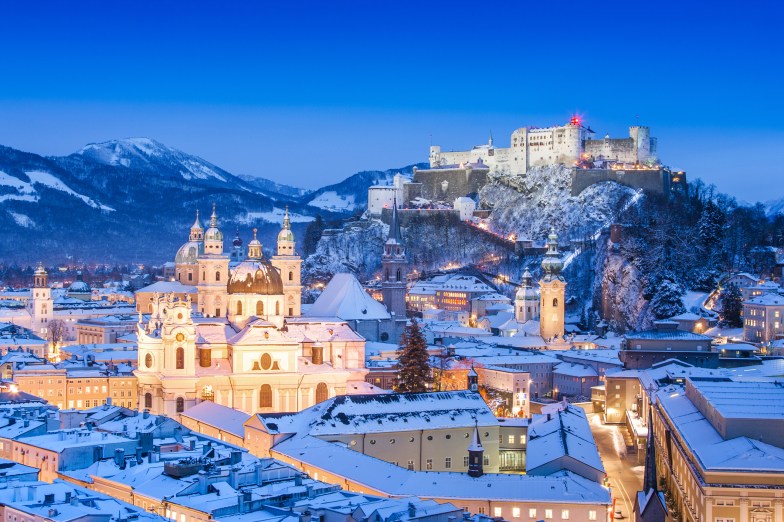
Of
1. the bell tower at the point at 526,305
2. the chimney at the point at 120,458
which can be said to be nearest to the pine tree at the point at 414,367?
the chimney at the point at 120,458

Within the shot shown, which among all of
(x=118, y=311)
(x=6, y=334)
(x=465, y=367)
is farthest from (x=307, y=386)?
(x=118, y=311)

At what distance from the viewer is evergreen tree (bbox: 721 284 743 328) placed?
3575 inches

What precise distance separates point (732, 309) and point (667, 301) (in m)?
5.74

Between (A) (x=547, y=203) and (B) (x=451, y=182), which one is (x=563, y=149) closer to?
(A) (x=547, y=203)

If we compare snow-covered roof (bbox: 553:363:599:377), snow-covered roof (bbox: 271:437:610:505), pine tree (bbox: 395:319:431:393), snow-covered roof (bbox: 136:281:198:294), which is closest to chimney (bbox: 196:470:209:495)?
snow-covered roof (bbox: 271:437:610:505)

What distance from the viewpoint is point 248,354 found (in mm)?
64000

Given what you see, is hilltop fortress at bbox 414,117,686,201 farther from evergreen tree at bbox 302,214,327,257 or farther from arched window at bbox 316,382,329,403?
arched window at bbox 316,382,329,403

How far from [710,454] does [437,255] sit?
89788 mm

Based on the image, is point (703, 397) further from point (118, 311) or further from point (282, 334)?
point (118, 311)

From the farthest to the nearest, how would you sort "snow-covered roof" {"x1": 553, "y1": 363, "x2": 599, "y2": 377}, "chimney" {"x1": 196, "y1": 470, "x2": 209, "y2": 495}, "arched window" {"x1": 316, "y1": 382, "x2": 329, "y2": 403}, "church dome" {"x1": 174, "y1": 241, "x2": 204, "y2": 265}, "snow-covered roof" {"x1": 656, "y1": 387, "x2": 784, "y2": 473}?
"church dome" {"x1": 174, "y1": 241, "x2": 204, "y2": 265}
"snow-covered roof" {"x1": 553, "y1": 363, "x2": 599, "y2": 377}
"arched window" {"x1": 316, "y1": 382, "x2": 329, "y2": 403}
"snow-covered roof" {"x1": 656, "y1": 387, "x2": 784, "y2": 473}
"chimney" {"x1": 196, "y1": 470, "x2": 209, "y2": 495}

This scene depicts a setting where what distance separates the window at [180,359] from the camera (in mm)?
62719

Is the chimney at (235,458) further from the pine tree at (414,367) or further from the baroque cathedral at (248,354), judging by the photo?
the pine tree at (414,367)

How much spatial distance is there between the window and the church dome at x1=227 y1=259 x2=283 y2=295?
6963mm

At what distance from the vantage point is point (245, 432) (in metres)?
50.8
